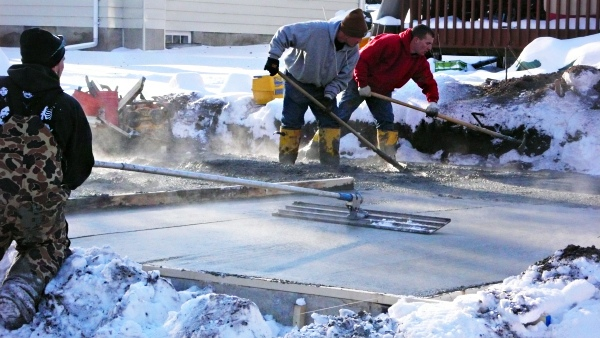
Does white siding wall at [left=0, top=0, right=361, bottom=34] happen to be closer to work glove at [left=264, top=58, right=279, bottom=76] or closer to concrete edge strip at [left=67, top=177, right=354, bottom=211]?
work glove at [left=264, top=58, right=279, bottom=76]

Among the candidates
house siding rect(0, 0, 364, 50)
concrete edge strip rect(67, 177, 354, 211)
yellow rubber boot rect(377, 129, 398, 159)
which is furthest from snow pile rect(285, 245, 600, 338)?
house siding rect(0, 0, 364, 50)

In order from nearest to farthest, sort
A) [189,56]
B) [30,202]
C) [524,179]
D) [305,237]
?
[30,202]
[305,237]
[524,179]
[189,56]

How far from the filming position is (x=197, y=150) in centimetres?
1330

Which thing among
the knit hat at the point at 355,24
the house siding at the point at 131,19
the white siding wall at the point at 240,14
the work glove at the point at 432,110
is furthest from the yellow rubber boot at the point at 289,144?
the white siding wall at the point at 240,14

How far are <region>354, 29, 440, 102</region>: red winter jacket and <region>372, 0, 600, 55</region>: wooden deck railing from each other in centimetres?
477

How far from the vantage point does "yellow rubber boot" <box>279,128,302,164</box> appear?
419 inches

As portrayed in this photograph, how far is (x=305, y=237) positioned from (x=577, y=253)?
2.16 metres

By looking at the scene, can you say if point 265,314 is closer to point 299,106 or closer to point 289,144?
point 299,106

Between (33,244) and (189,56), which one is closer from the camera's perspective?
(33,244)

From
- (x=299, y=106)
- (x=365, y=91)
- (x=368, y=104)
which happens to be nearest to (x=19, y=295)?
(x=299, y=106)

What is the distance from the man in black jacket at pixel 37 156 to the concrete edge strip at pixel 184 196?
252 cm

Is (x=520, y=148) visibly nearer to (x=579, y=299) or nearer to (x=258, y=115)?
(x=258, y=115)

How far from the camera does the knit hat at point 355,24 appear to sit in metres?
9.60

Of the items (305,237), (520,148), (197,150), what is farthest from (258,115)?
(305,237)
